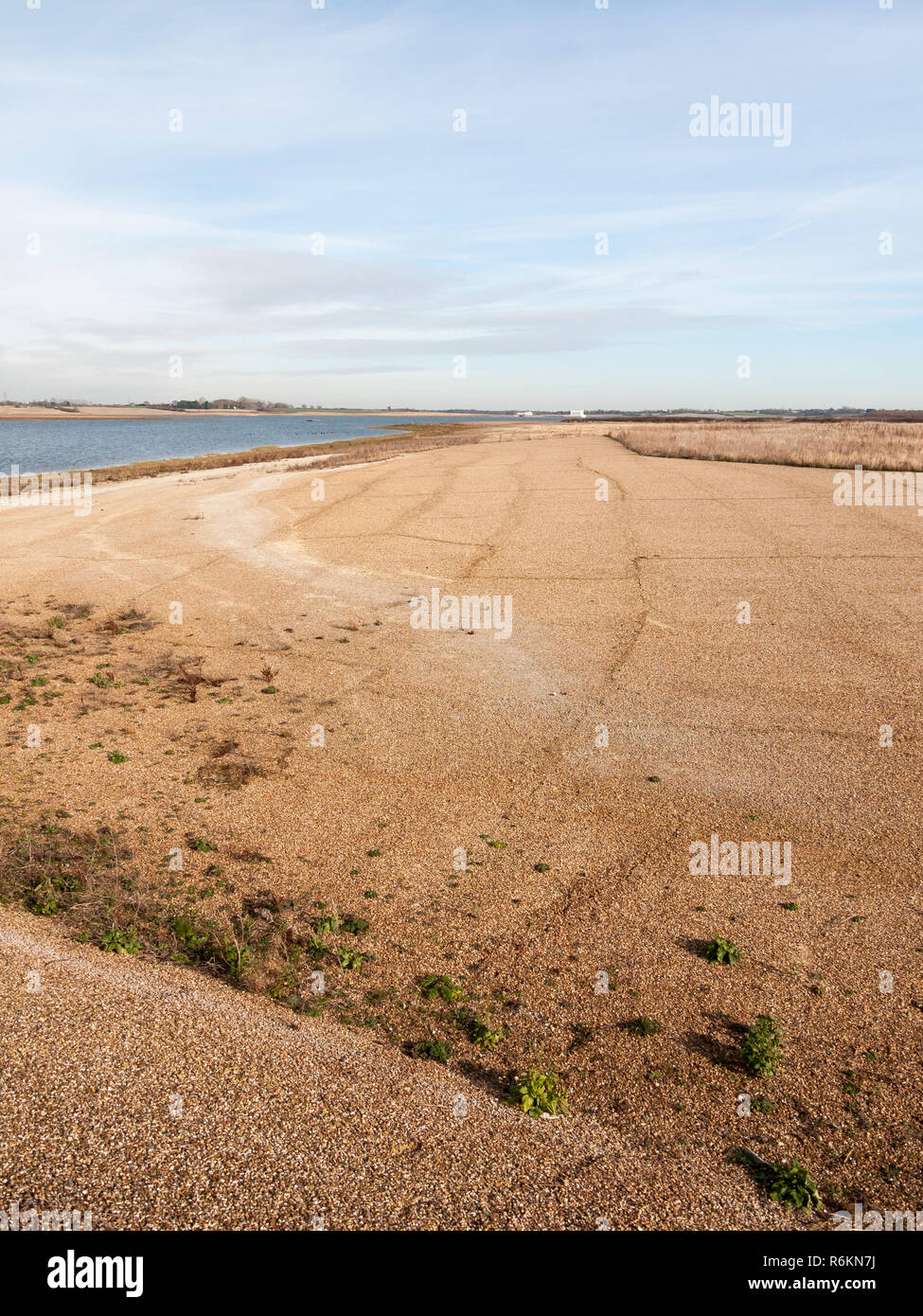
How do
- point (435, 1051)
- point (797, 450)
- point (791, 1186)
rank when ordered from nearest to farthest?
point (791, 1186) < point (435, 1051) < point (797, 450)

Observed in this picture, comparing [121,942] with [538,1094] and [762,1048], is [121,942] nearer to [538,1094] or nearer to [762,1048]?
[538,1094]

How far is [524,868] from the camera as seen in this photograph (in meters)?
7.43

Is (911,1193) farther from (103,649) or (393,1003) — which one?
(103,649)

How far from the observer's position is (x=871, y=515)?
971 inches

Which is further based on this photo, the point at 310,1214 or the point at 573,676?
the point at 573,676

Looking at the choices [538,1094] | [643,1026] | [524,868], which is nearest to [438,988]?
[538,1094]

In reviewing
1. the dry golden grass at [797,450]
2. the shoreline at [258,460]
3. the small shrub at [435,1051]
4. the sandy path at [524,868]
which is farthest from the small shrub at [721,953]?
the shoreline at [258,460]

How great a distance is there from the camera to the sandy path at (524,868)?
4.17 m

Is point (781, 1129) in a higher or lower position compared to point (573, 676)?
lower

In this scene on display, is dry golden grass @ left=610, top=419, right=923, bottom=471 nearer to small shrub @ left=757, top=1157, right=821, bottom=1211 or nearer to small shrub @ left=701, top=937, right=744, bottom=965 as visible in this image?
small shrub @ left=701, top=937, right=744, bottom=965

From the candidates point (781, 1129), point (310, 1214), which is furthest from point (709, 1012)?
point (310, 1214)

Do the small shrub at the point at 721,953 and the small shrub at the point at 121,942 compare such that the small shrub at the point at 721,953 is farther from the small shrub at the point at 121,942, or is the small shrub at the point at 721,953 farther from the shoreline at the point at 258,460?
the shoreline at the point at 258,460

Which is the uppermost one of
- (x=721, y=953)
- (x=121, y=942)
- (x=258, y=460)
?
(x=258, y=460)
